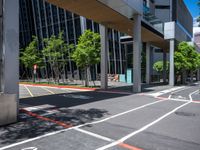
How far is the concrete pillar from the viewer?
7.60m

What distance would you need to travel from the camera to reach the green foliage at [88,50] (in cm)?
2399

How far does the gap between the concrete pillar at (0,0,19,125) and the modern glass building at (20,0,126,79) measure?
30.1 m

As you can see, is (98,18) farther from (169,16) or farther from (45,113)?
(169,16)

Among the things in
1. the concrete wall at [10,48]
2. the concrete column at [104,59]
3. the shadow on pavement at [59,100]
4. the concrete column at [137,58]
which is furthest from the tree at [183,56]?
Answer: the concrete wall at [10,48]

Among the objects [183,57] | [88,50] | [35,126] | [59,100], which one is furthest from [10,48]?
[183,57]

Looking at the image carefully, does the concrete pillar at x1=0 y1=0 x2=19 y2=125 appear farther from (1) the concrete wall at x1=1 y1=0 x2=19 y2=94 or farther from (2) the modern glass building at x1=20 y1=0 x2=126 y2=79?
(2) the modern glass building at x1=20 y1=0 x2=126 y2=79

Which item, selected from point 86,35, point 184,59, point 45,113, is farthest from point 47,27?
point 45,113

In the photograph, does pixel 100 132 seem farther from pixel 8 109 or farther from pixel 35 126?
pixel 8 109

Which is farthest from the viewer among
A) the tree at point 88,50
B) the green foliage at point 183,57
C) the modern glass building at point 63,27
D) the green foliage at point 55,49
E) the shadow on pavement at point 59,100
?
the modern glass building at point 63,27

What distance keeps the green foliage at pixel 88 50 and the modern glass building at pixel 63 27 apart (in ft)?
43.7

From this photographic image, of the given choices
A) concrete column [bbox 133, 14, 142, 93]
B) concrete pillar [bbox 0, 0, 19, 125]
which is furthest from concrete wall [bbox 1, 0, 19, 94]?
concrete column [bbox 133, 14, 142, 93]

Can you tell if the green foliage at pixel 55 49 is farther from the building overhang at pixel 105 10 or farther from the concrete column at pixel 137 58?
the concrete column at pixel 137 58

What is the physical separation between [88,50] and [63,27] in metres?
18.9

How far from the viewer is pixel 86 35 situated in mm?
24922
